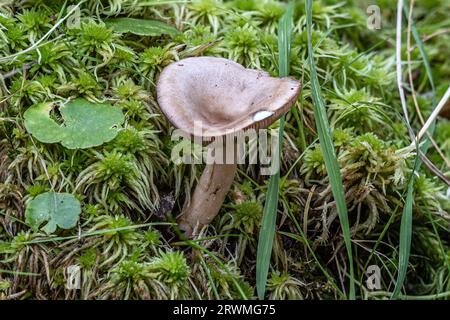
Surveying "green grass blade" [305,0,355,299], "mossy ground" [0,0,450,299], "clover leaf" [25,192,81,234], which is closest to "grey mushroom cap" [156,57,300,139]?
"green grass blade" [305,0,355,299]

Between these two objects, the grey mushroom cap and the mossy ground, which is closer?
the grey mushroom cap

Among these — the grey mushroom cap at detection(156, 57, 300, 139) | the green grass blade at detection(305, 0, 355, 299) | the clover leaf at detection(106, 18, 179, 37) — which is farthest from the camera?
the clover leaf at detection(106, 18, 179, 37)

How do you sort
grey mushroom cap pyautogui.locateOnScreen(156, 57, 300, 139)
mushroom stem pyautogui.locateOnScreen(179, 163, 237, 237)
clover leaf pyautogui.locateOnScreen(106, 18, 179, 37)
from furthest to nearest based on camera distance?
1. clover leaf pyautogui.locateOnScreen(106, 18, 179, 37)
2. mushroom stem pyautogui.locateOnScreen(179, 163, 237, 237)
3. grey mushroom cap pyautogui.locateOnScreen(156, 57, 300, 139)

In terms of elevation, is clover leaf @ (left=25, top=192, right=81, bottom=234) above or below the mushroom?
below

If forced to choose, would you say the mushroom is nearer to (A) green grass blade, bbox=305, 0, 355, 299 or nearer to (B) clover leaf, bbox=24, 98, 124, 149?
(A) green grass blade, bbox=305, 0, 355, 299

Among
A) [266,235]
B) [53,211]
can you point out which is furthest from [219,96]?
[53,211]
